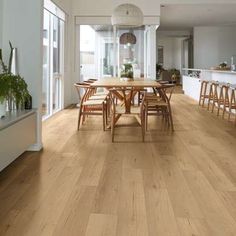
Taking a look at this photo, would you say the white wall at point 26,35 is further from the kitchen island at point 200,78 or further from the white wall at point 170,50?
the white wall at point 170,50

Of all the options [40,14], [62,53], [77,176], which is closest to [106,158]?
[77,176]

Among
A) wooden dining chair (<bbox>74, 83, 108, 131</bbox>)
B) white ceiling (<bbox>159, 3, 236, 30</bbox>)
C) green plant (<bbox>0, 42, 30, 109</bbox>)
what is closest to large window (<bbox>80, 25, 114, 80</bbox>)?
white ceiling (<bbox>159, 3, 236, 30</bbox>)

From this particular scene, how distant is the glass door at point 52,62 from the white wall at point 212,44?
24.9 ft

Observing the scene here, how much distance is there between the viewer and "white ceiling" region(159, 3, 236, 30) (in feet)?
33.0

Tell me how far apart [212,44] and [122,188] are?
12.8m

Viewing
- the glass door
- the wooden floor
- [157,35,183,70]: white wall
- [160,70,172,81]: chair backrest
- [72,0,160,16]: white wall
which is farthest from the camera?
[157,35,183,70]: white wall

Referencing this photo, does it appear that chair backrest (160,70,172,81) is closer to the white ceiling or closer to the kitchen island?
the white ceiling

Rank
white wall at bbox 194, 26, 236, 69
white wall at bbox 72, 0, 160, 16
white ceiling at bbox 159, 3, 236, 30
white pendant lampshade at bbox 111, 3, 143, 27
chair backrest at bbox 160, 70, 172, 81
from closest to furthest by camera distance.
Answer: white pendant lampshade at bbox 111, 3, 143, 27 < white wall at bbox 72, 0, 160, 16 < white ceiling at bbox 159, 3, 236, 30 < white wall at bbox 194, 26, 236, 69 < chair backrest at bbox 160, 70, 172, 81

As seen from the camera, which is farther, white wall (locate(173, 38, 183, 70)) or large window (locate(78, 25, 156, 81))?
white wall (locate(173, 38, 183, 70))

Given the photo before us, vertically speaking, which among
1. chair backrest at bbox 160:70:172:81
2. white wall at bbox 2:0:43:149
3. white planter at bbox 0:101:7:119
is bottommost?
white planter at bbox 0:101:7:119

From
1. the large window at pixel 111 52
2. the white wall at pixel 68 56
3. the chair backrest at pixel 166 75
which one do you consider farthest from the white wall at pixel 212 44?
the white wall at pixel 68 56

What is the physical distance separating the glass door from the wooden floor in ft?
7.43

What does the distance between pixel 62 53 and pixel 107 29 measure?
172cm

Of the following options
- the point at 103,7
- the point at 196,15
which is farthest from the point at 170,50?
the point at 103,7
